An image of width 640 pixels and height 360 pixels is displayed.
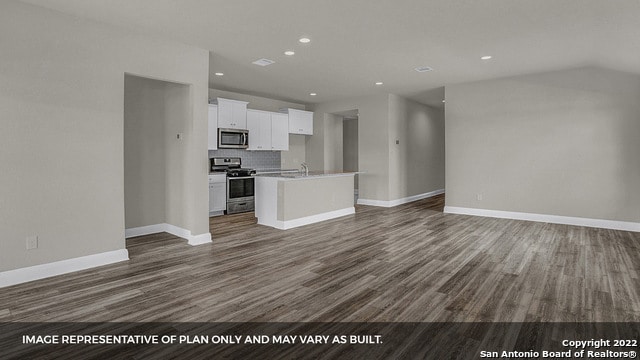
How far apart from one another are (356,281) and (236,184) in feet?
14.7

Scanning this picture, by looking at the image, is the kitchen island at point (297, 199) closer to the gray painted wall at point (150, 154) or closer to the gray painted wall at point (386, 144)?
the gray painted wall at point (150, 154)

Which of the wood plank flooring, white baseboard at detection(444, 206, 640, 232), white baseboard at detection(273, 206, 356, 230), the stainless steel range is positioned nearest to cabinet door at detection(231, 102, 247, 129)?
the stainless steel range

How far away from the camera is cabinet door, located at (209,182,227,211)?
6754 millimetres

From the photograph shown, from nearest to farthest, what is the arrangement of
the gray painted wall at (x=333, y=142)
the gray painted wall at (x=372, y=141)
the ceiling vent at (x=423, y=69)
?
1. the ceiling vent at (x=423, y=69)
2. the gray painted wall at (x=372, y=141)
3. the gray painted wall at (x=333, y=142)

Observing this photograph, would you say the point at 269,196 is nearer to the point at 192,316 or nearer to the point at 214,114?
Result: the point at 214,114

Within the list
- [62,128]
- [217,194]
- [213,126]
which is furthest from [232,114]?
[62,128]

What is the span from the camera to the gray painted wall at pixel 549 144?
531 centimetres

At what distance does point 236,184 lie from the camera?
705 centimetres

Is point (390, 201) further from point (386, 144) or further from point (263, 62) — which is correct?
point (263, 62)

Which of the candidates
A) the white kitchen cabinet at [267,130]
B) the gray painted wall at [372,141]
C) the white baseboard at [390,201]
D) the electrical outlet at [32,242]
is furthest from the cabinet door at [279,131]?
the electrical outlet at [32,242]

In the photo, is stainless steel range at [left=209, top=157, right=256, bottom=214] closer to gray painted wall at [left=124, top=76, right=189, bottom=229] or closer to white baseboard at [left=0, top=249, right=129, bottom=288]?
gray painted wall at [left=124, top=76, right=189, bottom=229]

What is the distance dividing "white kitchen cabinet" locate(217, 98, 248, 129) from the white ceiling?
1082mm

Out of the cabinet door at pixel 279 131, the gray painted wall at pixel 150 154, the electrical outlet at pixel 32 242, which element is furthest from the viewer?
the cabinet door at pixel 279 131

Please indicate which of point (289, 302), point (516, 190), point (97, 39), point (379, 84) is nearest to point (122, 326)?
point (289, 302)
